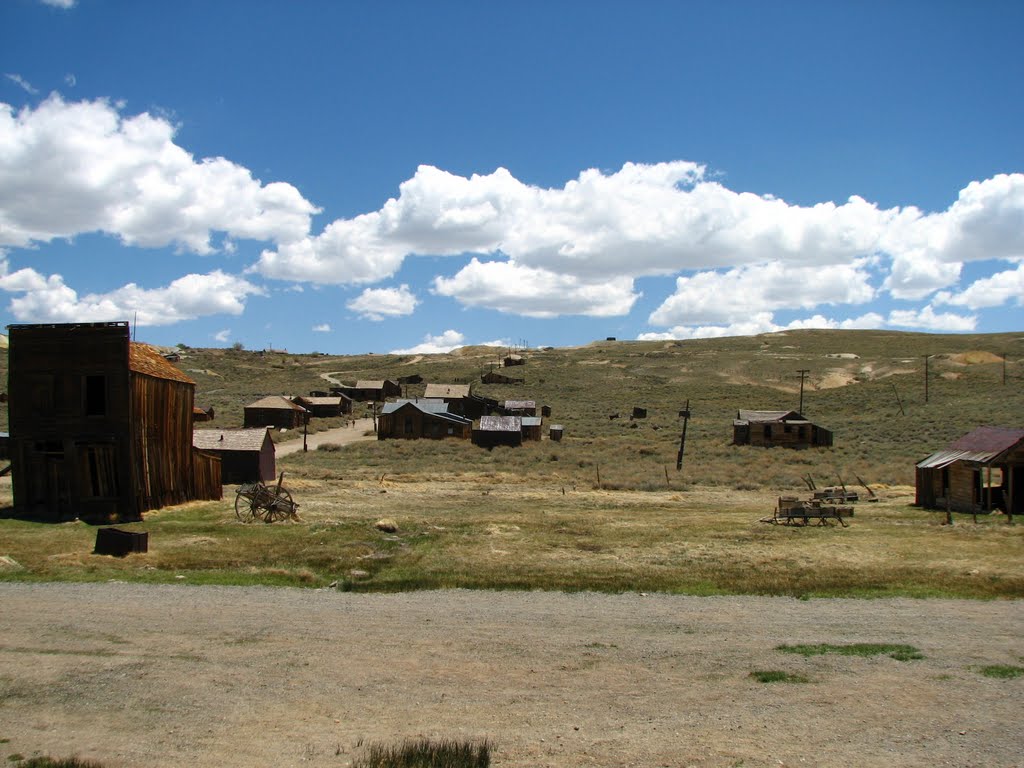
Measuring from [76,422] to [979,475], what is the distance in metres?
28.6

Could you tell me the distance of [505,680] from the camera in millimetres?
9922

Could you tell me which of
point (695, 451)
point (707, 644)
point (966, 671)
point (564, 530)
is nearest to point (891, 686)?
point (966, 671)

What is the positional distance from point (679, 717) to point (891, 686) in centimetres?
304

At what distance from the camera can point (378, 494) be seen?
31.9 meters

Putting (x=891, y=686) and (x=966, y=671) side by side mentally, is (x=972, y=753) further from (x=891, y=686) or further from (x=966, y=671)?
(x=966, y=671)

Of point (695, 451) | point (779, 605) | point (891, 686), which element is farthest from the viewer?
point (695, 451)

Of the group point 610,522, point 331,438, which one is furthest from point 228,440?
point 331,438

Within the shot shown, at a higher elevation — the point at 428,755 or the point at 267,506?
the point at 267,506

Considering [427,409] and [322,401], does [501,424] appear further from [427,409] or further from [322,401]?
[322,401]

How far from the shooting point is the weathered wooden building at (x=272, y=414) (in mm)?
63406

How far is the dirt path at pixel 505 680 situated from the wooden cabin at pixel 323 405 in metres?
58.0

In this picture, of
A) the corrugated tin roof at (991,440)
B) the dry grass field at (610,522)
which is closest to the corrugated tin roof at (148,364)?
the dry grass field at (610,522)

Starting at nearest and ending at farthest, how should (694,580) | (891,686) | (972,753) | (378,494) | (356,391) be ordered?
(972,753)
(891,686)
(694,580)
(378,494)
(356,391)

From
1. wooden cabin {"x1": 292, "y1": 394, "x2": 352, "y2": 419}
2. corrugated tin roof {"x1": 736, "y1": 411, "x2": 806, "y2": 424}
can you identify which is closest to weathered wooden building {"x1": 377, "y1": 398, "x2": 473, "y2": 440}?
wooden cabin {"x1": 292, "y1": 394, "x2": 352, "y2": 419}
